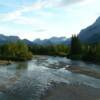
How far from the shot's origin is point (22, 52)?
502 feet

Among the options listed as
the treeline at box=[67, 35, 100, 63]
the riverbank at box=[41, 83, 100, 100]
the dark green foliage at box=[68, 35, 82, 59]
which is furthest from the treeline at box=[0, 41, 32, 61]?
the riverbank at box=[41, 83, 100, 100]

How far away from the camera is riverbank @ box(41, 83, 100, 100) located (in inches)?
1821

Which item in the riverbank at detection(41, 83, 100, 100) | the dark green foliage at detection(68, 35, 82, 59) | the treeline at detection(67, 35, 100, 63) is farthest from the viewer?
the dark green foliage at detection(68, 35, 82, 59)

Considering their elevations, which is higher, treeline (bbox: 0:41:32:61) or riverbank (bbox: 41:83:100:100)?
treeline (bbox: 0:41:32:61)

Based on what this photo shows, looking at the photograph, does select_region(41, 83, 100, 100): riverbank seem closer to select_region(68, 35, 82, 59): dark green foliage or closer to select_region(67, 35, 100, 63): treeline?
select_region(67, 35, 100, 63): treeline

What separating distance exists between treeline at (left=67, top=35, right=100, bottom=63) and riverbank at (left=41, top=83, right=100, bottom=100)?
8974 centimetres

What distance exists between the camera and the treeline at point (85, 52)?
150500 mm

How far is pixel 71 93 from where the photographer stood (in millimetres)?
50344

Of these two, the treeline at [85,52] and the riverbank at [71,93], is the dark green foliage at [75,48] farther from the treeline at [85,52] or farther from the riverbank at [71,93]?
the riverbank at [71,93]

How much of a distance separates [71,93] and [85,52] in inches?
4594

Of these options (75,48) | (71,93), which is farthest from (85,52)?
(71,93)

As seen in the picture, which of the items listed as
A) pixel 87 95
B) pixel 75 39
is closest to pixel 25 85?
pixel 87 95

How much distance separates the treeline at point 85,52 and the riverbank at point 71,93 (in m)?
89.7

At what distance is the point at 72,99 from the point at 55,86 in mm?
13149
